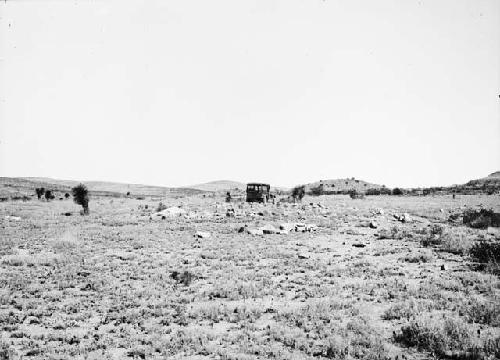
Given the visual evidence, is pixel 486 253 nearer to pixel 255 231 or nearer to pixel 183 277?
pixel 183 277

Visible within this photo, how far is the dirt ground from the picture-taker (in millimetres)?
7867

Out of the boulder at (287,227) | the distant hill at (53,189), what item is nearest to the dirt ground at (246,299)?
the boulder at (287,227)

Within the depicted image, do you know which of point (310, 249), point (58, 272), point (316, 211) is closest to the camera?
point (58, 272)

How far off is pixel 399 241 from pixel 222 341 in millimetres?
17494

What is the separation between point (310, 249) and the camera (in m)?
20.1

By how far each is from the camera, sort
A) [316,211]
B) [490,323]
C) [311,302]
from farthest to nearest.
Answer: [316,211] < [311,302] < [490,323]

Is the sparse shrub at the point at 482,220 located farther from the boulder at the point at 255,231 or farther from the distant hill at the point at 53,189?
the distant hill at the point at 53,189

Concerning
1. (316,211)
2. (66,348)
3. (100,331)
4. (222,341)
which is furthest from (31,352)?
(316,211)

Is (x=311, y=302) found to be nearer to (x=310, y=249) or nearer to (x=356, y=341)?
(x=356, y=341)

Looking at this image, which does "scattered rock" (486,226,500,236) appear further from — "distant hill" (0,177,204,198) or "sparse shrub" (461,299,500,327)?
"distant hill" (0,177,204,198)

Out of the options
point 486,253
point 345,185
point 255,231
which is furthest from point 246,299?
point 345,185

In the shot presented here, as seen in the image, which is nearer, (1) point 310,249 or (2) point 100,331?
(2) point 100,331

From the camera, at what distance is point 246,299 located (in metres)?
11.6

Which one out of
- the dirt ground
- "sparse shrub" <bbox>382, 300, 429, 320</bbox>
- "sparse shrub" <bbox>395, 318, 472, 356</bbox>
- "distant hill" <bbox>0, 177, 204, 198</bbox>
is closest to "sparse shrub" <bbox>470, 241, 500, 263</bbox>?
the dirt ground
